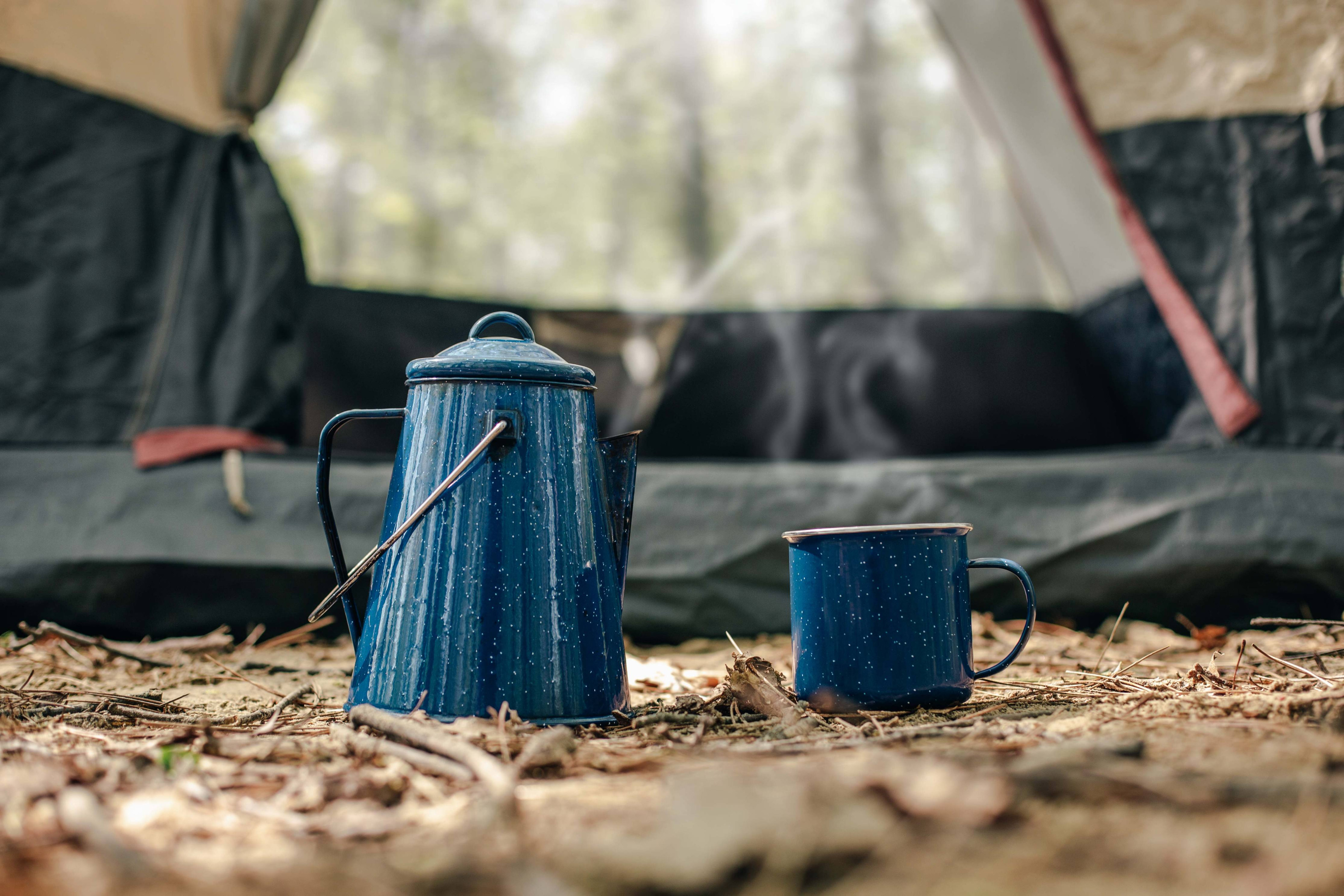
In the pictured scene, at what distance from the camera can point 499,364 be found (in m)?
0.81

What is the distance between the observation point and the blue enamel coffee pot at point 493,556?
78cm

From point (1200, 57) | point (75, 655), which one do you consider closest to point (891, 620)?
point (75, 655)

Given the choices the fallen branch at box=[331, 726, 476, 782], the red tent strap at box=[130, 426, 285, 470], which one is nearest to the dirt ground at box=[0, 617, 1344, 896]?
the fallen branch at box=[331, 726, 476, 782]

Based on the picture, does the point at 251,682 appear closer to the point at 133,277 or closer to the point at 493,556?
the point at 493,556

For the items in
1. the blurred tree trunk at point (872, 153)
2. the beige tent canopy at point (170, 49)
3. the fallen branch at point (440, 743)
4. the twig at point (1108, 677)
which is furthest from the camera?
the blurred tree trunk at point (872, 153)

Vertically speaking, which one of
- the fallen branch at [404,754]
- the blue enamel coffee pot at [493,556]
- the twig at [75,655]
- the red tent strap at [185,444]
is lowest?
the twig at [75,655]

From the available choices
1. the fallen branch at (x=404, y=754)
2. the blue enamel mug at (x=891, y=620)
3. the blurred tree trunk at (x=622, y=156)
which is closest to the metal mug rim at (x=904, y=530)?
the blue enamel mug at (x=891, y=620)

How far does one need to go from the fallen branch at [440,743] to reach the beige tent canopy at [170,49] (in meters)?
1.41

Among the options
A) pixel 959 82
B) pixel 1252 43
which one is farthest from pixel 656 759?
pixel 959 82

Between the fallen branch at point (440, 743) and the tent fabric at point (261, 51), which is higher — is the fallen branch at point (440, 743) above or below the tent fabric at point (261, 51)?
below

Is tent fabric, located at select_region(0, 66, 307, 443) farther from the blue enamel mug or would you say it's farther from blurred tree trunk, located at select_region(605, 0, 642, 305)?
the blue enamel mug

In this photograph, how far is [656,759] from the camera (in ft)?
2.17

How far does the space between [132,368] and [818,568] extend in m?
1.36

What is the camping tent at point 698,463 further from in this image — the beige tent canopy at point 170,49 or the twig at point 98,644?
the twig at point 98,644
